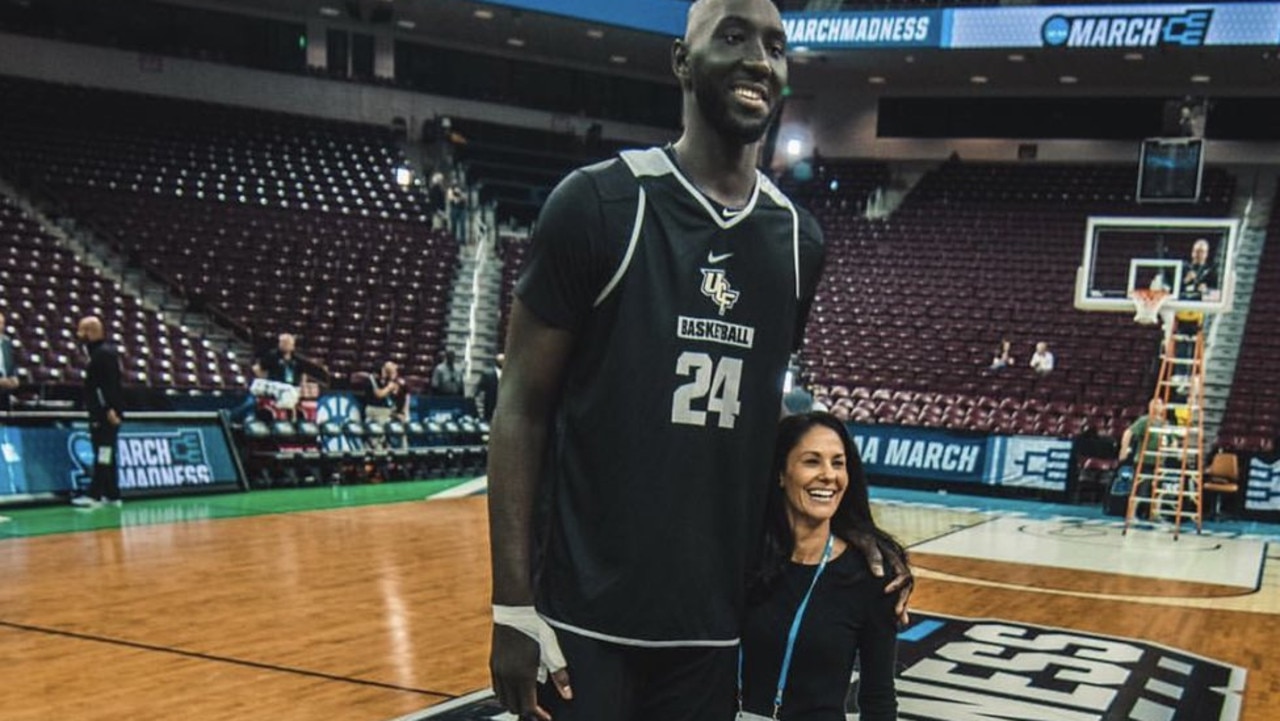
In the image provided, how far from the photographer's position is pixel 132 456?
11797 mm

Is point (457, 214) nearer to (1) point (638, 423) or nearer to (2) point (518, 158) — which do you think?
(2) point (518, 158)

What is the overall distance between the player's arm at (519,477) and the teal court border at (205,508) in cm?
853

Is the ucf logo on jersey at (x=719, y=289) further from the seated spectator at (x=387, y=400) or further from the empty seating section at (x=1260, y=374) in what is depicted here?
the empty seating section at (x=1260, y=374)

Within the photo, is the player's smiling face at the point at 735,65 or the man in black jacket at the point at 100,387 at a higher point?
the player's smiling face at the point at 735,65

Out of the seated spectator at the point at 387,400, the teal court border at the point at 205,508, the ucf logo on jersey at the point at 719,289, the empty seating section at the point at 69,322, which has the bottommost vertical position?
the teal court border at the point at 205,508

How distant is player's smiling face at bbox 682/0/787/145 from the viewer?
1.97 m

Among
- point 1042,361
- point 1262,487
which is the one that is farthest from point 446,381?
point 1262,487

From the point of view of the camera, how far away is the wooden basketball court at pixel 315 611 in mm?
5172

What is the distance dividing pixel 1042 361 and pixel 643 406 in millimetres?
18091

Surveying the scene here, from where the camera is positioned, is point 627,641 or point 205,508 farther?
point 205,508

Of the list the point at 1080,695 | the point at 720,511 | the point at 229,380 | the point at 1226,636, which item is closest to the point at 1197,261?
the point at 1226,636

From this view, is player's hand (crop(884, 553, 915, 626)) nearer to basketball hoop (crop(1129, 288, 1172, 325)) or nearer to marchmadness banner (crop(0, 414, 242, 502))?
marchmadness banner (crop(0, 414, 242, 502))

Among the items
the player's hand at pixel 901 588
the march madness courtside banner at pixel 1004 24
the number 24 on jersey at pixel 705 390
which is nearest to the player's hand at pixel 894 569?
the player's hand at pixel 901 588

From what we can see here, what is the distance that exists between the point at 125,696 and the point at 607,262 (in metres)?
4.06
